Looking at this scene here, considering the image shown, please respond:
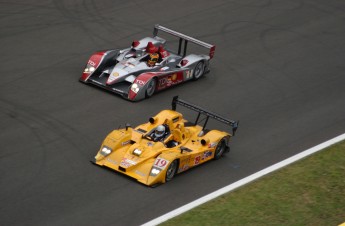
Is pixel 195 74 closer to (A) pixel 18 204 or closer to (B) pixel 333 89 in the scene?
(B) pixel 333 89

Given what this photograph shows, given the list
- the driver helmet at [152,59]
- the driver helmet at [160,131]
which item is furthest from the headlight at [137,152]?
the driver helmet at [152,59]

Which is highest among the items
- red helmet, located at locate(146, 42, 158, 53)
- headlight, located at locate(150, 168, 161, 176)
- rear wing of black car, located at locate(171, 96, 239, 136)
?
rear wing of black car, located at locate(171, 96, 239, 136)

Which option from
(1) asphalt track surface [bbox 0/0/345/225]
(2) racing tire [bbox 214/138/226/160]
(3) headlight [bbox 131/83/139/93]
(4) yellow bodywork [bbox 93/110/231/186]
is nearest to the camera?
(1) asphalt track surface [bbox 0/0/345/225]

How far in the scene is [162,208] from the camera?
63.4 ft

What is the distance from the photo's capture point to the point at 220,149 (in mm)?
22375

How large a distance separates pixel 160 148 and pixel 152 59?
6895mm

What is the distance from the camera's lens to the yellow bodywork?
803 inches

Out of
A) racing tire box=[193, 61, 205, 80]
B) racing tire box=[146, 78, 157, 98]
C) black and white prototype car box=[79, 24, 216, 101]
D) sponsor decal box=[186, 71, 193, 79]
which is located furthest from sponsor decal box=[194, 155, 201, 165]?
racing tire box=[193, 61, 205, 80]

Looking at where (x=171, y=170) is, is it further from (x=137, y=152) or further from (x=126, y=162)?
(x=126, y=162)

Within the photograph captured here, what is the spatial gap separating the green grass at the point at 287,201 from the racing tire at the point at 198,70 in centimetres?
734

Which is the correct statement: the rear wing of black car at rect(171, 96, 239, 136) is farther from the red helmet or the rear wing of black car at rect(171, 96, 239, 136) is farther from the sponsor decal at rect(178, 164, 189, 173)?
the red helmet

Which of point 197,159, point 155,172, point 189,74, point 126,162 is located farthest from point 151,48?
point 155,172

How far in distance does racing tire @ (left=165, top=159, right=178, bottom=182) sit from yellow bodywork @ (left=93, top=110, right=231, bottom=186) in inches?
4.0

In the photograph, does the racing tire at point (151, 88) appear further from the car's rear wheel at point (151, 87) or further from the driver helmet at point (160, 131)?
the driver helmet at point (160, 131)
